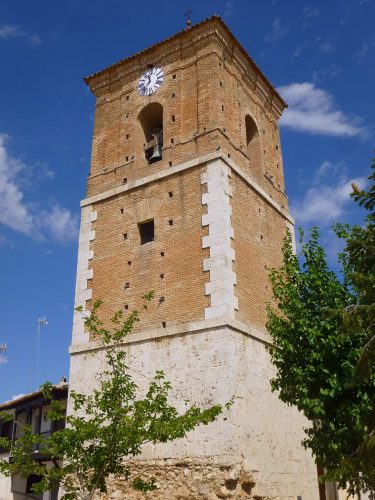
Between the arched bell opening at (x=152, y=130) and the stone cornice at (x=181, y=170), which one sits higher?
the arched bell opening at (x=152, y=130)

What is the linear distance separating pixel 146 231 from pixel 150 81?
18.0 feet

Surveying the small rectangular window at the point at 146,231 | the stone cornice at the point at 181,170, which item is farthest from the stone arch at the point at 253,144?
the small rectangular window at the point at 146,231

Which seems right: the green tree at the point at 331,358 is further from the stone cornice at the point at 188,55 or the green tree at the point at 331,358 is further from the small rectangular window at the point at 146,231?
the stone cornice at the point at 188,55

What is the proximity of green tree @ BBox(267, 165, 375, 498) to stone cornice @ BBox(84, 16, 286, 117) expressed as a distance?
322 inches

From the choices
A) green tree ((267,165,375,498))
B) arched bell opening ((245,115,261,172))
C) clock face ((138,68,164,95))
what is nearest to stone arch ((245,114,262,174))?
arched bell opening ((245,115,261,172))

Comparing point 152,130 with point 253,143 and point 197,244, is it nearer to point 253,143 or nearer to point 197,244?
point 253,143

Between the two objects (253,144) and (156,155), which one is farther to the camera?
(253,144)

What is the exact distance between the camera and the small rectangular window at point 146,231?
1603cm

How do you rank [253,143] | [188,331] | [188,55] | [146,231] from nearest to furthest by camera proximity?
1. [188,331]
2. [146,231]
3. [188,55]
4. [253,143]

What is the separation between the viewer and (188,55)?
17.9m

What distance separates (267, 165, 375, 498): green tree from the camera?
8.81 meters

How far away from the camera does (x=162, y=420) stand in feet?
32.6

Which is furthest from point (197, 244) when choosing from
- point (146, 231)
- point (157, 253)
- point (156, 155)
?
point (156, 155)

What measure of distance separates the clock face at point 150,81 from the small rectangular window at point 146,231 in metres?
4.80
